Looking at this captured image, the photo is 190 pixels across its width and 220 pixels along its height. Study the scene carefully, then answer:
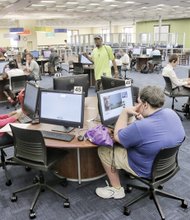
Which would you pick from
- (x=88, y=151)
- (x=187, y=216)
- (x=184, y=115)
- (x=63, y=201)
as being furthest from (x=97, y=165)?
(x=184, y=115)

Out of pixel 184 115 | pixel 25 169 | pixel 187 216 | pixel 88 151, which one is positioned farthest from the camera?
pixel 184 115

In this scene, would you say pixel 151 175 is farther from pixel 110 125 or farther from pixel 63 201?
pixel 63 201

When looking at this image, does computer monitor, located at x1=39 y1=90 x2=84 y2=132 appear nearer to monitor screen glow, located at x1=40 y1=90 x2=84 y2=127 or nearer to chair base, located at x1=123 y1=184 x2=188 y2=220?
monitor screen glow, located at x1=40 y1=90 x2=84 y2=127

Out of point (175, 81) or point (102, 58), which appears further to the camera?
point (102, 58)

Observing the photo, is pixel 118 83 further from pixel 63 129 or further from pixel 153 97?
pixel 153 97

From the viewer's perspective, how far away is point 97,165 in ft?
9.14

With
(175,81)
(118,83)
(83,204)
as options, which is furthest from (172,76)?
(83,204)

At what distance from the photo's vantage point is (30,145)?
2.23m

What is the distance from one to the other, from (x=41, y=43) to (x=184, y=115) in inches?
726

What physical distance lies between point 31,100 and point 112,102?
0.92 meters

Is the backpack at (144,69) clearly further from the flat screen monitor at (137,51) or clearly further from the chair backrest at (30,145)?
the chair backrest at (30,145)

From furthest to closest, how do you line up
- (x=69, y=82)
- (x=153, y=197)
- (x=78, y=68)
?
(x=78, y=68) < (x=69, y=82) < (x=153, y=197)

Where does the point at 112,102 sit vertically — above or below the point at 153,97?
below

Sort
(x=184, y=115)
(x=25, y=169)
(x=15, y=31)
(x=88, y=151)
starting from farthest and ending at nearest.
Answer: (x=15, y=31)
(x=184, y=115)
(x=25, y=169)
(x=88, y=151)
